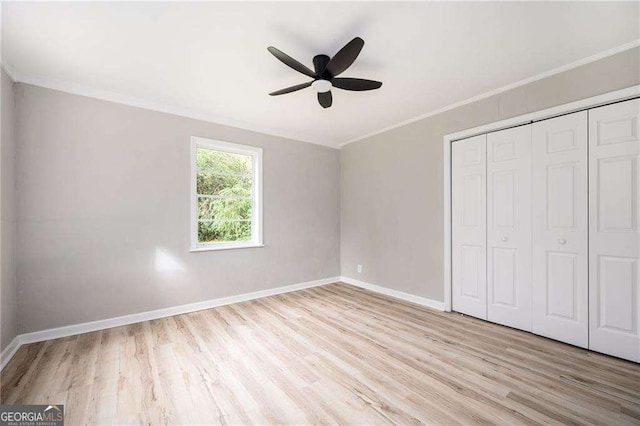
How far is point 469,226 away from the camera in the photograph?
3.28m

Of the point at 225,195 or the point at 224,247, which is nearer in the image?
the point at 224,247

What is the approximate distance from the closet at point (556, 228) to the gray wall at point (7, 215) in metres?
4.56

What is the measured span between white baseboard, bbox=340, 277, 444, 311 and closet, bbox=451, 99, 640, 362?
0.26 m

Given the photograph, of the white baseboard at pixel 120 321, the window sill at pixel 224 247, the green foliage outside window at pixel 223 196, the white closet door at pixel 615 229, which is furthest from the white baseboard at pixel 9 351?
the white closet door at pixel 615 229

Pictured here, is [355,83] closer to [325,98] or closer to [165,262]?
[325,98]

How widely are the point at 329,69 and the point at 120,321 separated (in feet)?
11.3

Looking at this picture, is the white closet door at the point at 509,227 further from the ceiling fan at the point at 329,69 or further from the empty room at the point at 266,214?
the ceiling fan at the point at 329,69

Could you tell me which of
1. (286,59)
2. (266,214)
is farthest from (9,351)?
(286,59)

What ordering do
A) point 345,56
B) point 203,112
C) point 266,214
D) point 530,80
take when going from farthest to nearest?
point 266,214
point 203,112
point 530,80
point 345,56

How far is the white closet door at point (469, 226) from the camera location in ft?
10.4

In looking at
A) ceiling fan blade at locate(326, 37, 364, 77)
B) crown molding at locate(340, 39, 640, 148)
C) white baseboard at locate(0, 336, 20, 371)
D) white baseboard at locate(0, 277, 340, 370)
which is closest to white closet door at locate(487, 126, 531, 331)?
crown molding at locate(340, 39, 640, 148)

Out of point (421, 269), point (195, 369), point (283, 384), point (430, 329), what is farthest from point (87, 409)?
point (421, 269)

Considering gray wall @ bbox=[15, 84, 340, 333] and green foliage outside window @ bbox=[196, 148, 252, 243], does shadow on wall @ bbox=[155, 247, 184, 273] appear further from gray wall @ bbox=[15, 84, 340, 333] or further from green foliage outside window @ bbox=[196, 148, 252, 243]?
green foliage outside window @ bbox=[196, 148, 252, 243]

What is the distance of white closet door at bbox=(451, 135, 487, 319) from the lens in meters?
3.16
